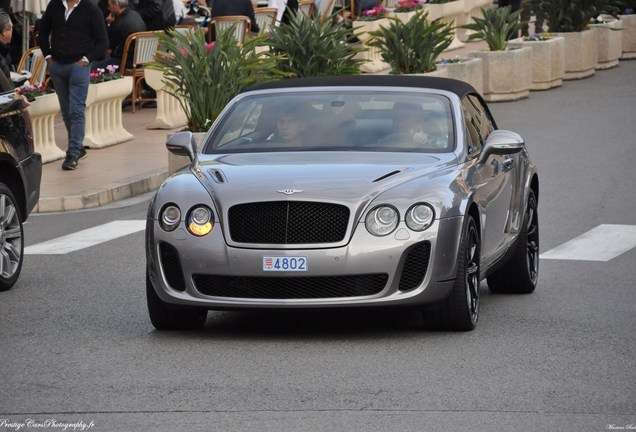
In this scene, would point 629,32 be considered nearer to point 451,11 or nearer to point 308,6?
point 451,11

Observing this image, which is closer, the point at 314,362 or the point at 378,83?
the point at 314,362

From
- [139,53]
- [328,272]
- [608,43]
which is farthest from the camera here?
[608,43]

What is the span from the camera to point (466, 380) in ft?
25.6

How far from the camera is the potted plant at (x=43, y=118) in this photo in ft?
62.9

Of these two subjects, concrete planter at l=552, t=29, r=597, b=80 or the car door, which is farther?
concrete planter at l=552, t=29, r=597, b=80

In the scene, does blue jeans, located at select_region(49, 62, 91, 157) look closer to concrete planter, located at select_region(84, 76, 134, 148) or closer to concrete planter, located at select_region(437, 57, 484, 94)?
concrete planter, located at select_region(84, 76, 134, 148)

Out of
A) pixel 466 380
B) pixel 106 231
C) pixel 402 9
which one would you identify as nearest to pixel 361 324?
pixel 466 380

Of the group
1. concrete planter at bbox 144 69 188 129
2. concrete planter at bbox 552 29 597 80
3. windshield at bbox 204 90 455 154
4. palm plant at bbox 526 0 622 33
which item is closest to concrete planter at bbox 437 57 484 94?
concrete planter at bbox 552 29 597 80

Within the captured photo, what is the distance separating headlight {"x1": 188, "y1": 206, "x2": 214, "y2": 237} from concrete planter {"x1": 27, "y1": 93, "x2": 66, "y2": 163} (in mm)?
10536

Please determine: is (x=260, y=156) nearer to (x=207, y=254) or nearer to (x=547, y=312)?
(x=207, y=254)

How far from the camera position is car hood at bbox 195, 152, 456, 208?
28.8ft

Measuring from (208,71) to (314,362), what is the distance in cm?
978

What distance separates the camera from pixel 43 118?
765 inches

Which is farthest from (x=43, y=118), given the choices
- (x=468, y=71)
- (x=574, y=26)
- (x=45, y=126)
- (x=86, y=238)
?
(x=574, y=26)
